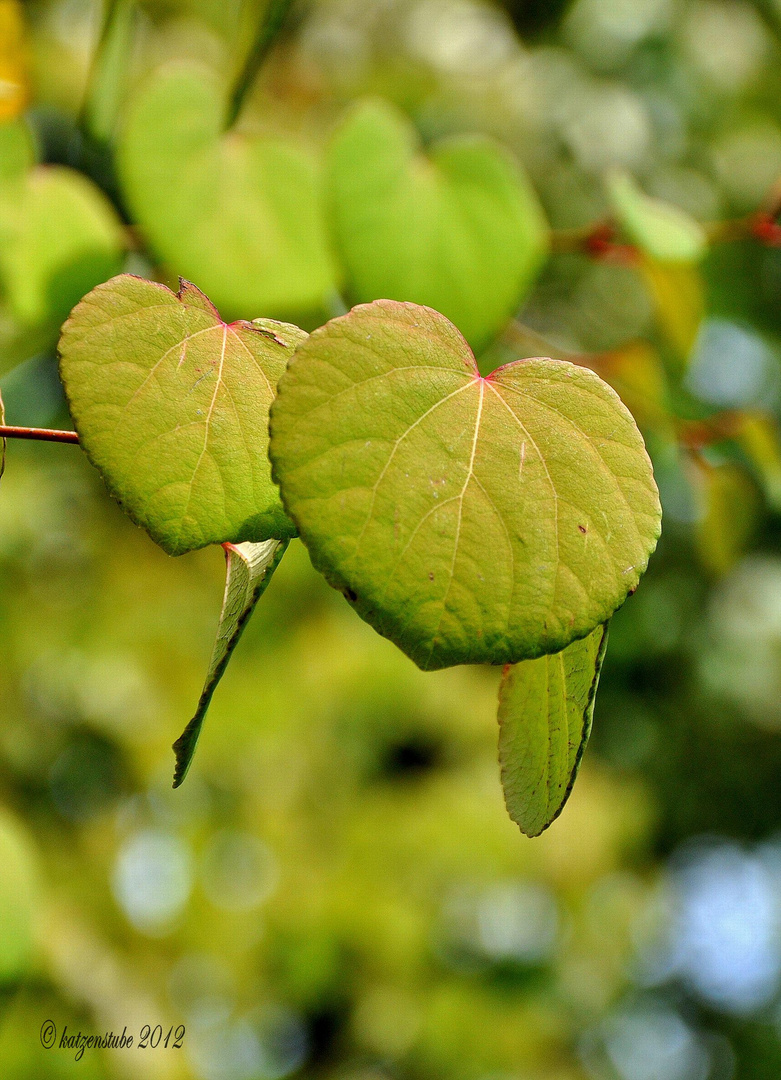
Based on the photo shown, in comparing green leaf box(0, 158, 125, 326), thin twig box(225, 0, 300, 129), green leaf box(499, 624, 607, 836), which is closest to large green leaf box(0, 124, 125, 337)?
green leaf box(0, 158, 125, 326)

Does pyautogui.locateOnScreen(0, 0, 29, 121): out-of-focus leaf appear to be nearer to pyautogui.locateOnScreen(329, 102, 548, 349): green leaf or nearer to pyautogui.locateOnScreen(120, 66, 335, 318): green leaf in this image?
pyautogui.locateOnScreen(120, 66, 335, 318): green leaf

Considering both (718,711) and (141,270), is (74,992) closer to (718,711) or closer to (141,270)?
(141,270)

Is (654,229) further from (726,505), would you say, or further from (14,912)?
(14,912)

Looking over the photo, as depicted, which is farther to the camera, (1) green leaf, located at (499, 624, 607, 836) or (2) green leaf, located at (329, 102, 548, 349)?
(2) green leaf, located at (329, 102, 548, 349)

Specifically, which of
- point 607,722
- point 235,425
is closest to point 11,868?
point 235,425

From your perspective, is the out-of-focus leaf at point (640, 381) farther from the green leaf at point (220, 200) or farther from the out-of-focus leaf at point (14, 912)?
the out-of-focus leaf at point (14, 912)

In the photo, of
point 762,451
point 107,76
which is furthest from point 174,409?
point 762,451
